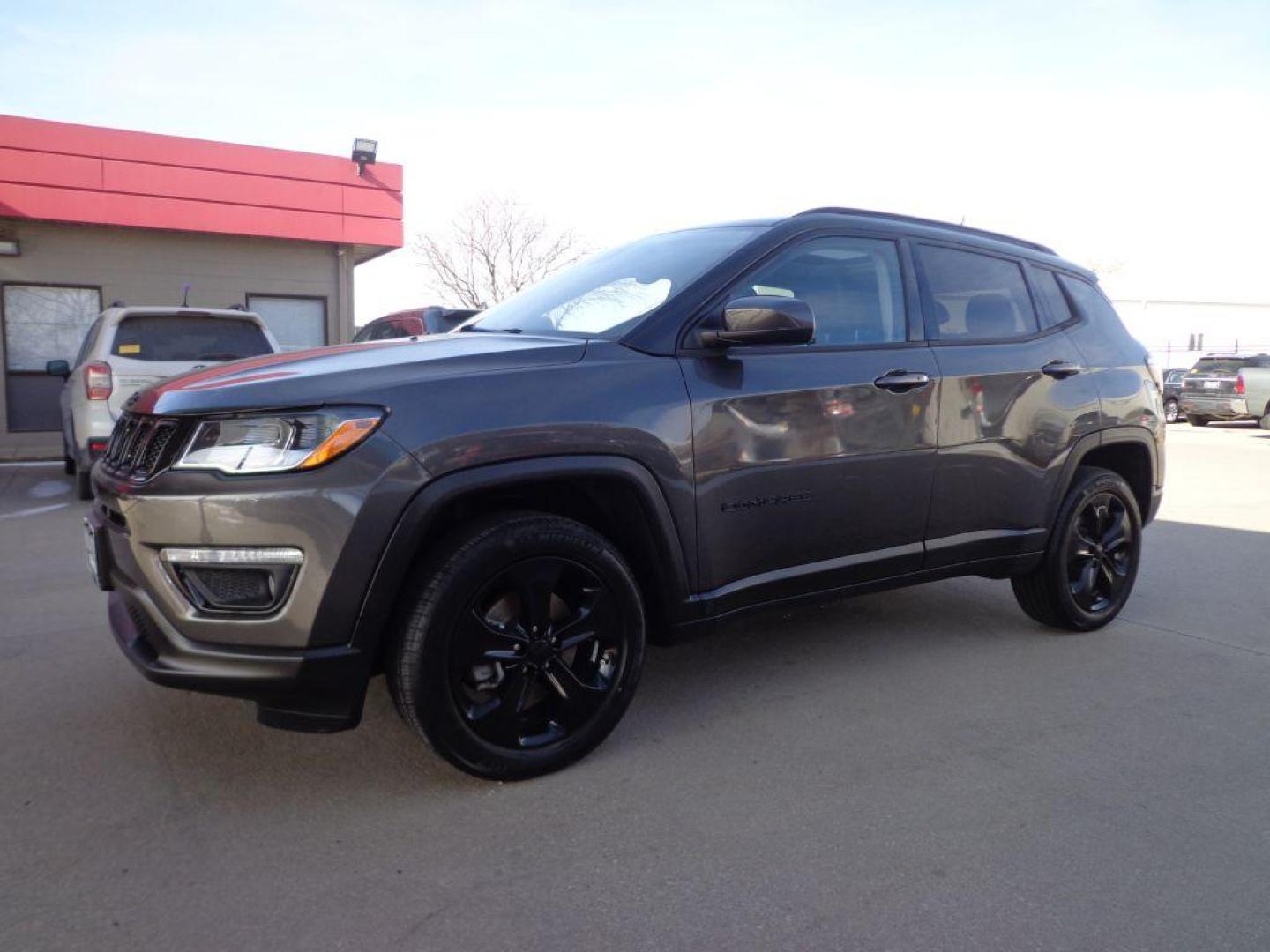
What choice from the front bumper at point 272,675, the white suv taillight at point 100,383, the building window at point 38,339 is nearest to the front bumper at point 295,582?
the front bumper at point 272,675

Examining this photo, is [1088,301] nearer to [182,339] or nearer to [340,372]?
[340,372]

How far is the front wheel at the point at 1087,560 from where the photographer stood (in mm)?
4539

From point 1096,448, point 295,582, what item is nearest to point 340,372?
point 295,582

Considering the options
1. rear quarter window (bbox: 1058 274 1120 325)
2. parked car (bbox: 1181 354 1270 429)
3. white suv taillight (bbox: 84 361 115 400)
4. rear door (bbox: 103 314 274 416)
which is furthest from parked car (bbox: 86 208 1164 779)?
parked car (bbox: 1181 354 1270 429)

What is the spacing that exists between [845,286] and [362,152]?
12.6 m

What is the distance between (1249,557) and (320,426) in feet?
21.2

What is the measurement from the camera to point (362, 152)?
48.7 ft

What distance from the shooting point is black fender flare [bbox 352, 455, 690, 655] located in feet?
8.85

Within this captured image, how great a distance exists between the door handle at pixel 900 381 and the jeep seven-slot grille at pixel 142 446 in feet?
7.83

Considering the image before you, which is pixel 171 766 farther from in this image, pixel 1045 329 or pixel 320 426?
pixel 1045 329

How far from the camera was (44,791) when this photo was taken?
117 inches

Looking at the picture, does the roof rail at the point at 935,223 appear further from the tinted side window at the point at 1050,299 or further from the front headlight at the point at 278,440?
the front headlight at the point at 278,440

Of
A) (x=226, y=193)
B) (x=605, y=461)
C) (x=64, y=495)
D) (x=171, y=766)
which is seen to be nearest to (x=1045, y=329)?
(x=605, y=461)

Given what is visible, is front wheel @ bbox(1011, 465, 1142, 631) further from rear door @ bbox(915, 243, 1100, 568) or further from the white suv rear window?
the white suv rear window
